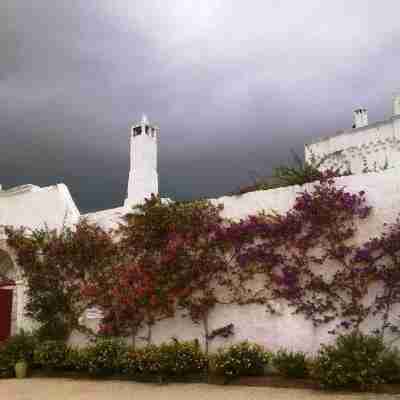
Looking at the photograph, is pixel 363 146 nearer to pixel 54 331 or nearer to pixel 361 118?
pixel 361 118

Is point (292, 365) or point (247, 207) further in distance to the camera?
point (247, 207)

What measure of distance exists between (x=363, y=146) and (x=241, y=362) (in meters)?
9.27

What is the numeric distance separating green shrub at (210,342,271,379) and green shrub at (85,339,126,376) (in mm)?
2065

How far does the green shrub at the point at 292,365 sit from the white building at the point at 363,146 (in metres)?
7.46

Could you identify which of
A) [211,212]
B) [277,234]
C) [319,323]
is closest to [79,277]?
[211,212]

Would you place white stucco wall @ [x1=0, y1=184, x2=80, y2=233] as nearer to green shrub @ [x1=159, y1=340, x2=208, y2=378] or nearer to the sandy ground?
the sandy ground

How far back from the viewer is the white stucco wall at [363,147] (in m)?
14.2

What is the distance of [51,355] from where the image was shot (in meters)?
9.98

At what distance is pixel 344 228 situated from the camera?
8125mm

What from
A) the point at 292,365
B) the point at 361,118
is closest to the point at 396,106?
the point at 361,118

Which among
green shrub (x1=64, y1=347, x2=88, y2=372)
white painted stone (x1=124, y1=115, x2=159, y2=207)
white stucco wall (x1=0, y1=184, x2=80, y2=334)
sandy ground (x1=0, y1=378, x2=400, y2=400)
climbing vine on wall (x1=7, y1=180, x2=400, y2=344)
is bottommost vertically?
sandy ground (x1=0, y1=378, x2=400, y2=400)

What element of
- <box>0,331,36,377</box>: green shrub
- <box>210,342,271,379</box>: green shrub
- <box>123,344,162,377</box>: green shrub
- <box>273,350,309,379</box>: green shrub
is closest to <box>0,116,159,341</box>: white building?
<box>0,331,36,377</box>: green shrub

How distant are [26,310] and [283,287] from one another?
21.1 ft

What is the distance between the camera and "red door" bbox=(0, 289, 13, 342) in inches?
496
